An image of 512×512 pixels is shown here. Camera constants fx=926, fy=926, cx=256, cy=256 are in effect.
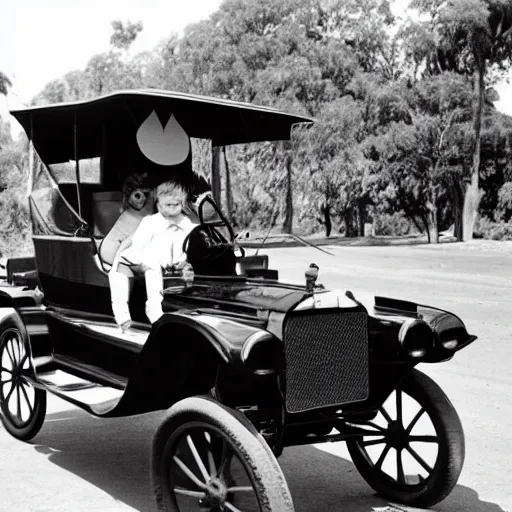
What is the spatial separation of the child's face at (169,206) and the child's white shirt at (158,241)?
35 mm

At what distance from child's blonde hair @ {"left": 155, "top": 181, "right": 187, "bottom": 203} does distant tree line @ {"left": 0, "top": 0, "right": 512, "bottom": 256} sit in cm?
2952

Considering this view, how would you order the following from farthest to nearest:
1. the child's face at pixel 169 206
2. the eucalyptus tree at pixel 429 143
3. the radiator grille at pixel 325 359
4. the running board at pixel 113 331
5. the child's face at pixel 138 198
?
the eucalyptus tree at pixel 429 143
the child's face at pixel 138 198
the child's face at pixel 169 206
the running board at pixel 113 331
the radiator grille at pixel 325 359

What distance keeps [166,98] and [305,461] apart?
8.39 ft

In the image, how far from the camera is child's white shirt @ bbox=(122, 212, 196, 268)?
18.3 feet

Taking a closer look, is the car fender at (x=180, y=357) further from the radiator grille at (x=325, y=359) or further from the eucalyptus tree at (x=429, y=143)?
the eucalyptus tree at (x=429, y=143)

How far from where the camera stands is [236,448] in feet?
13.3

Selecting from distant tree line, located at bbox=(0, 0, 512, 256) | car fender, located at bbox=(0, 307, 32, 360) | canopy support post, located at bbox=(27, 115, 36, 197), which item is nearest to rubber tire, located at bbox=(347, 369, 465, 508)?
car fender, located at bbox=(0, 307, 32, 360)

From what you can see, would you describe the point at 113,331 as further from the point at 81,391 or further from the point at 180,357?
the point at 180,357

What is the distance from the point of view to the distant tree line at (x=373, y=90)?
3778cm

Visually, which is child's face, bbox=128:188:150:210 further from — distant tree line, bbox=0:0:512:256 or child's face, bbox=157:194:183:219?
distant tree line, bbox=0:0:512:256

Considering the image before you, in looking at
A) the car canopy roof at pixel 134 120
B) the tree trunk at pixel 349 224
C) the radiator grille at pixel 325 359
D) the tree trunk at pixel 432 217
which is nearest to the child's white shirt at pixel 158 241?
the car canopy roof at pixel 134 120

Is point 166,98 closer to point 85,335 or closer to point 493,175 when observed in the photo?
point 85,335

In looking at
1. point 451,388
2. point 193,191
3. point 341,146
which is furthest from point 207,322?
point 341,146

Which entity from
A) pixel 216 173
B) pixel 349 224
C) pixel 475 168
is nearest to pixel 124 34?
pixel 349 224
